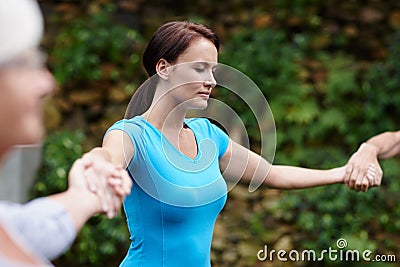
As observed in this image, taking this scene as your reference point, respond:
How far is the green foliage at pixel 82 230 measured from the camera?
17.2ft

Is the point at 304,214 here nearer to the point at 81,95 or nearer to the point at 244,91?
the point at 81,95

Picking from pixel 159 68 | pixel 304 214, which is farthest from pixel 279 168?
pixel 304 214

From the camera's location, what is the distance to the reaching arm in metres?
2.85

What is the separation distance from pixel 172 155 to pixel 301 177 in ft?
1.94

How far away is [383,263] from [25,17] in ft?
14.9

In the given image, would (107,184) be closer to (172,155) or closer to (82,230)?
(172,155)

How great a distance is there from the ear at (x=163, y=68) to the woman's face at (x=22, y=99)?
1.56 meters

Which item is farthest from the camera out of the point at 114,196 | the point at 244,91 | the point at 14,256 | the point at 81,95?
the point at 81,95

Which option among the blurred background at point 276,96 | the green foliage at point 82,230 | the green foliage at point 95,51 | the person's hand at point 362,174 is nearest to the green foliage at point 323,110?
the blurred background at point 276,96

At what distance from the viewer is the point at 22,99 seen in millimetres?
1017

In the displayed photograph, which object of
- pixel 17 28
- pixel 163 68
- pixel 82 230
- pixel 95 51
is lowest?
pixel 82 230

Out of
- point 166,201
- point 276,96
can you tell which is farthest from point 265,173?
point 276,96

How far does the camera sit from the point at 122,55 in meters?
6.00

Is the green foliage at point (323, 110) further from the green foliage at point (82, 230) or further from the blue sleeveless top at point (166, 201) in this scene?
the blue sleeveless top at point (166, 201)
